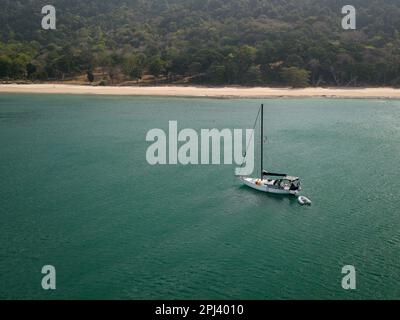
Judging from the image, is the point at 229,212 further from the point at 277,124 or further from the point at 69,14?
the point at 69,14

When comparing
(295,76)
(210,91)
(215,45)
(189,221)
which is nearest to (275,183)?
(189,221)

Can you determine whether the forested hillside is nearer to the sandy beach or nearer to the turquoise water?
the sandy beach

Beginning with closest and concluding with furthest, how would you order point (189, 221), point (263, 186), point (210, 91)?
point (189, 221)
point (263, 186)
point (210, 91)

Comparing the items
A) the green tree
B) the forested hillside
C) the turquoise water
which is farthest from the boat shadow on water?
the forested hillside

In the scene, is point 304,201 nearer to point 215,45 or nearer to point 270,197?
point 270,197

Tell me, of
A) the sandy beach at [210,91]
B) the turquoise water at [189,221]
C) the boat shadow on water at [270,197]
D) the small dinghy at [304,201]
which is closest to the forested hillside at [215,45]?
the sandy beach at [210,91]

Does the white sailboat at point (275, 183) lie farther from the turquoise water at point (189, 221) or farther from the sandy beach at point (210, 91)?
the sandy beach at point (210, 91)
